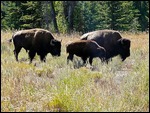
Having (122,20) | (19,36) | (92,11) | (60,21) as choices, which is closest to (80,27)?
(60,21)

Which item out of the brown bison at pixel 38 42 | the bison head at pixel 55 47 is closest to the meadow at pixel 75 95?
the brown bison at pixel 38 42

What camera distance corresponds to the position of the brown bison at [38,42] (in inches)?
494

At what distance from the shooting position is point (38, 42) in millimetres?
12570

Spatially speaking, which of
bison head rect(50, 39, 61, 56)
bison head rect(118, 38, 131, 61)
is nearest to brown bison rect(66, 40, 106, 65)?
bison head rect(118, 38, 131, 61)

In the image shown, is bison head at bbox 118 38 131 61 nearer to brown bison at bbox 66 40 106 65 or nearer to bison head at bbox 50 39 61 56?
brown bison at bbox 66 40 106 65

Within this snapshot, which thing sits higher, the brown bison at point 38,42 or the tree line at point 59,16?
the brown bison at point 38,42

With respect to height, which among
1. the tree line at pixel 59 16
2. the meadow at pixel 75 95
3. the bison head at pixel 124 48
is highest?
the meadow at pixel 75 95

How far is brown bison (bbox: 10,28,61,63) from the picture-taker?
1255cm

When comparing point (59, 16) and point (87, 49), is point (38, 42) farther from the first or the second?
point (59, 16)

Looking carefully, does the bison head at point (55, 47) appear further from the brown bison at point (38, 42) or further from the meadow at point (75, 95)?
the meadow at point (75, 95)

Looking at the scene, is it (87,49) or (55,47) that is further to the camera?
(55,47)

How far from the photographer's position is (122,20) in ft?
146

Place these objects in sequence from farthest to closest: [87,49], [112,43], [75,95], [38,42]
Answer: [38,42] → [112,43] → [87,49] → [75,95]

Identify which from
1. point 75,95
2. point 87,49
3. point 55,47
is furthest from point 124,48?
point 75,95
